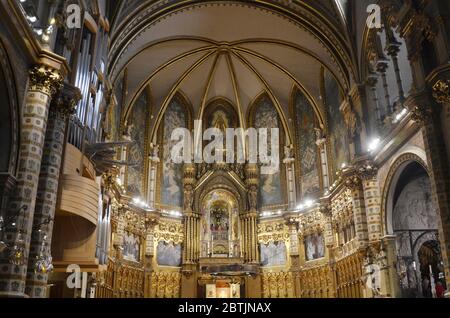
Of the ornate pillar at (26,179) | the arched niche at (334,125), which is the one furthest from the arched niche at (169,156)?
the ornate pillar at (26,179)

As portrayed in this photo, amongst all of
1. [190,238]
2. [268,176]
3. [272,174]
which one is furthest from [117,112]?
[272,174]

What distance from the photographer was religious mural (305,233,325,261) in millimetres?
23875

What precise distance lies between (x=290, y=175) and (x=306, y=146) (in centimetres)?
194

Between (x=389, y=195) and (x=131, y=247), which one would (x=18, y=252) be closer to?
(x=389, y=195)

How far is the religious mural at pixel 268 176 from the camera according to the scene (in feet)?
90.4

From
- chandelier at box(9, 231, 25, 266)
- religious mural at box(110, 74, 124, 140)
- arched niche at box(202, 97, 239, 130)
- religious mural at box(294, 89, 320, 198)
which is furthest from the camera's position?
arched niche at box(202, 97, 239, 130)

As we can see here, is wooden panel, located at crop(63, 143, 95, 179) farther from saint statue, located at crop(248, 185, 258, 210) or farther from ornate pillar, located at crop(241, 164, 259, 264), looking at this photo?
saint statue, located at crop(248, 185, 258, 210)

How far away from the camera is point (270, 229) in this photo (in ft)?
86.7

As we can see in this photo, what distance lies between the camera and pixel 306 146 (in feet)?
88.8

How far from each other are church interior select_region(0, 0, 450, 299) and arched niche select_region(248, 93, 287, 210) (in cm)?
9

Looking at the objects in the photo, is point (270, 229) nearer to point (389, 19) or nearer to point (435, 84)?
point (389, 19)

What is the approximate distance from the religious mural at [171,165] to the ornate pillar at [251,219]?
400 centimetres

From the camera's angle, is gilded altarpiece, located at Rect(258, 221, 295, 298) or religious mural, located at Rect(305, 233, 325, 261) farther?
gilded altarpiece, located at Rect(258, 221, 295, 298)

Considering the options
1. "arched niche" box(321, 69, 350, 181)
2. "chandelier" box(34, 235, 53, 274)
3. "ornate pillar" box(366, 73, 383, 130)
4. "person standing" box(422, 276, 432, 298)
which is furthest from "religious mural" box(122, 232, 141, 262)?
"person standing" box(422, 276, 432, 298)
